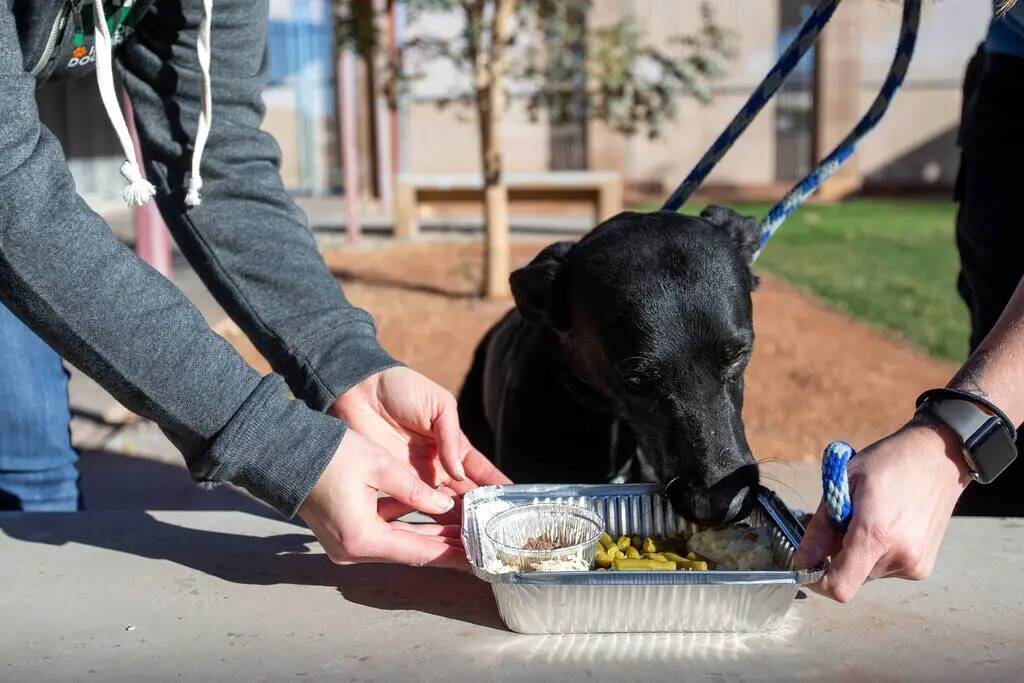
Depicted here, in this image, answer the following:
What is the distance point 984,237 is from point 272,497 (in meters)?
2.15

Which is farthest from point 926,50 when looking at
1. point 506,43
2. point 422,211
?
point 506,43

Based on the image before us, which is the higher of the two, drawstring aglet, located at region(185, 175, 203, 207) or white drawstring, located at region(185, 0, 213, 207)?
white drawstring, located at region(185, 0, 213, 207)

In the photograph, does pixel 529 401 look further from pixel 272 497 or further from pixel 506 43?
pixel 506 43

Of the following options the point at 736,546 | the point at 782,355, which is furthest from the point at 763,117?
the point at 736,546

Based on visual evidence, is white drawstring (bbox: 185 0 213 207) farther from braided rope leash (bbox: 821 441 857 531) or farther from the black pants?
the black pants

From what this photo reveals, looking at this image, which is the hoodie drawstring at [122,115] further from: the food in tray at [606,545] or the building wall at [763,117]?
the building wall at [763,117]

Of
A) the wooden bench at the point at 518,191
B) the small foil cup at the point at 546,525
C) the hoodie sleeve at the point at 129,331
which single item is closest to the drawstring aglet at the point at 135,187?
the hoodie sleeve at the point at 129,331

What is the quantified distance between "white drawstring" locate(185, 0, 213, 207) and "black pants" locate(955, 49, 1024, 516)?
1992 millimetres

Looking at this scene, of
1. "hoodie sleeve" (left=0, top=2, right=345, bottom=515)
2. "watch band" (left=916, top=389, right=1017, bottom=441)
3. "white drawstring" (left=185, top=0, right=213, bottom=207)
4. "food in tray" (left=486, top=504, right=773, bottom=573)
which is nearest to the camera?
"hoodie sleeve" (left=0, top=2, right=345, bottom=515)

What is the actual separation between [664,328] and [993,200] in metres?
1.10

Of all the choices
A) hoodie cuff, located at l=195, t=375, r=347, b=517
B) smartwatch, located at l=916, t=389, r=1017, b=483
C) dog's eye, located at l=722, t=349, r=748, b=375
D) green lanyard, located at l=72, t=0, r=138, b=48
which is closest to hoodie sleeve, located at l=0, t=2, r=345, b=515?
hoodie cuff, located at l=195, t=375, r=347, b=517

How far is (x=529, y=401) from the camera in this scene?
2.76m

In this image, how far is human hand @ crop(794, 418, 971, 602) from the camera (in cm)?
147

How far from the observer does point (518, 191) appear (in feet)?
Result: 40.3
